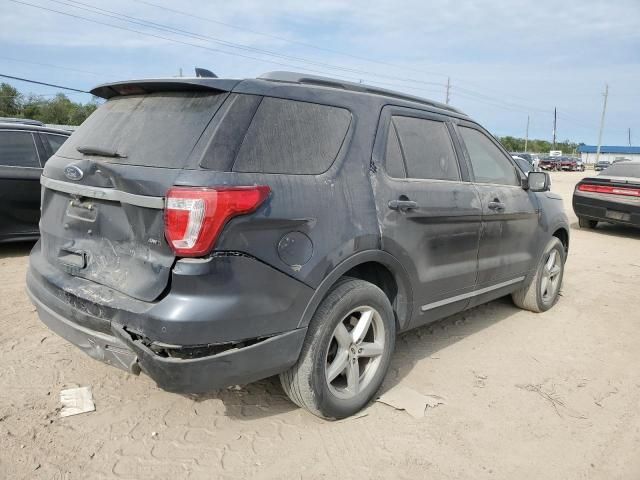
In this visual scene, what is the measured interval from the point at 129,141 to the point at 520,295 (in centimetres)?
399

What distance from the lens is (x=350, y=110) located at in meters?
3.10

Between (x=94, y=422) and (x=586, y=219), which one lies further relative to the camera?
(x=586, y=219)

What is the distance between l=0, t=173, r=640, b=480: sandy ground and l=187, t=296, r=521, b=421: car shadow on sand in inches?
0.5

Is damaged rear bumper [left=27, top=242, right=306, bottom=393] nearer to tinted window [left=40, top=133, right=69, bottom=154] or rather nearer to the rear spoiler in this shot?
the rear spoiler

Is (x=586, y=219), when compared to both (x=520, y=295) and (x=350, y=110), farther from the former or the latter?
(x=350, y=110)

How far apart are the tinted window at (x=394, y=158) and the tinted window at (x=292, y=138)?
361 millimetres

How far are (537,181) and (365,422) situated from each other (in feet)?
9.20

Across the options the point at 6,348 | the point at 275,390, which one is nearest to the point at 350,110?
the point at 275,390

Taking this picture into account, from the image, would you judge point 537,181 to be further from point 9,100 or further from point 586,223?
point 9,100

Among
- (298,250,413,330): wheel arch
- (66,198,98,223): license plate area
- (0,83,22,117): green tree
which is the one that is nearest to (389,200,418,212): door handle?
(298,250,413,330): wheel arch

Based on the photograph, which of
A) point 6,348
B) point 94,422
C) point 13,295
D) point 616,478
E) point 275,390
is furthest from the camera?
point 13,295

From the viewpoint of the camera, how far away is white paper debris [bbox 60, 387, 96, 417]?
306 centimetres

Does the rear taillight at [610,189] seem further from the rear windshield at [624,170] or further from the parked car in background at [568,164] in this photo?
the parked car in background at [568,164]

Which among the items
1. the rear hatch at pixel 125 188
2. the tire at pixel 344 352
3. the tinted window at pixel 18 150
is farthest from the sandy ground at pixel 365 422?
the tinted window at pixel 18 150
